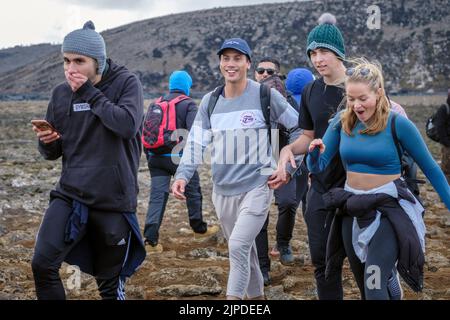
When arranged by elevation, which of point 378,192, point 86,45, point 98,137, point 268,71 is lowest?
point 378,192

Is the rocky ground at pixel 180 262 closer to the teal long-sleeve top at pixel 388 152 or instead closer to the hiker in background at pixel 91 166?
the hiker in background at pixel 91 166

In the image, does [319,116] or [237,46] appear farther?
[237,46]

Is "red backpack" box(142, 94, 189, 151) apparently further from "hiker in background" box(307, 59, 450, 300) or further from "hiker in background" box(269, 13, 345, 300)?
"hiker in background" box(307, 59, 450, 300)

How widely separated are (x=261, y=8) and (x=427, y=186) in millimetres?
83951

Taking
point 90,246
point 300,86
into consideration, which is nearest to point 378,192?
point 90,246

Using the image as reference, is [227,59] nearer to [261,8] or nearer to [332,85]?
[332,85]

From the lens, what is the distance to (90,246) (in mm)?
4543

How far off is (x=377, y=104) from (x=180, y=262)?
12.6 feet

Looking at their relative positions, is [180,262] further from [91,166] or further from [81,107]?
[81,107]

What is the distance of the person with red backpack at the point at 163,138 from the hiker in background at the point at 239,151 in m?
2.48

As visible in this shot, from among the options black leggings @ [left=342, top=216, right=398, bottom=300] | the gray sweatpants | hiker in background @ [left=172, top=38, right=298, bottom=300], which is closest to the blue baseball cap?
hiker in background @ [left=172, top=38, right=298, bottom=300]

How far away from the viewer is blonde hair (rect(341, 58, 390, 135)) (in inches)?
160

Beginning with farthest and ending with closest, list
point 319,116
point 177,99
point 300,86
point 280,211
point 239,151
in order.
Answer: point 177,99 < point 300,86 < point 280,211 < point 239,151 < point 319,116
